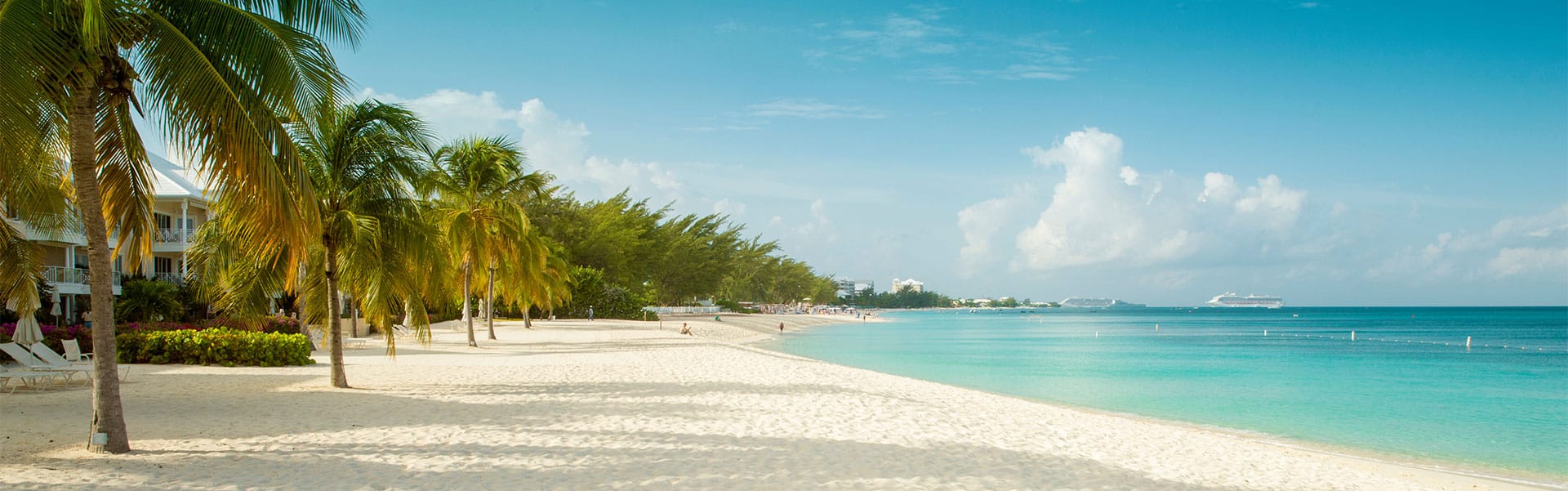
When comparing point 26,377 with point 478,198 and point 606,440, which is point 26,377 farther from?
point 478,198

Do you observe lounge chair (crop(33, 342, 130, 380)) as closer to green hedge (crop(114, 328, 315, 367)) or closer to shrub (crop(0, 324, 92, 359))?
green hedge (crop(114, 328, 315, 367))

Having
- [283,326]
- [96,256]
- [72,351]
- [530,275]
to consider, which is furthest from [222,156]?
[530,275]

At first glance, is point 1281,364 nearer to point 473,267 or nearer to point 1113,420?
point 1113,420

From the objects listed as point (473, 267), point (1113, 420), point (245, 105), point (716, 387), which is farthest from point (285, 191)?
point (473, 267)

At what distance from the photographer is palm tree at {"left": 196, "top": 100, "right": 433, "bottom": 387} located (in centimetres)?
1229

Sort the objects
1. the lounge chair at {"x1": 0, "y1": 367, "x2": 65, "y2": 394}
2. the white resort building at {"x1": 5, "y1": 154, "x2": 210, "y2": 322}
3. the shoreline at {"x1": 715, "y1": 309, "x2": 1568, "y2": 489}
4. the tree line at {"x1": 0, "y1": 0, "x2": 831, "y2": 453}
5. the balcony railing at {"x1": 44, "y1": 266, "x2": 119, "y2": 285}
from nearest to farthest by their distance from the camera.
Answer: the tree line at {"x1": 0, "y1": 0, "x2": 831, "y2": 453}
the shoreline at {"x1": 715, "y1": 309, "x2": 1568, "y2": 489}
the lounge chair at {"x1": 0, "y1": 367, "x2": 65, "y2": 394}
the balcony railing at {"x1": 44, "y1": 266, "x2": 119, "y2": 285}
the white resort building at {"x1": 5, "y1": 154, "x2": 210, "y2": 322}

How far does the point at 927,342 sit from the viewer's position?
44.1m

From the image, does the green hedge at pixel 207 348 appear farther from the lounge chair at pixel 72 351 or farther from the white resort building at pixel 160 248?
the white resort building at pixel 160 248

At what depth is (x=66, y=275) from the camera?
28188 millimetres

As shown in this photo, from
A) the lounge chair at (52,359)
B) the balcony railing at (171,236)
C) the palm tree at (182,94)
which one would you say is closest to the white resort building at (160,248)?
the balcony railing at (171,236)

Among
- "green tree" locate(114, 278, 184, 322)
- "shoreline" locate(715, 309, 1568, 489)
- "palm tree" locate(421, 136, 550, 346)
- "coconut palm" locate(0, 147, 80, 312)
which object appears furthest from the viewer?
"green tree" locate(114, 278, 184, 322)

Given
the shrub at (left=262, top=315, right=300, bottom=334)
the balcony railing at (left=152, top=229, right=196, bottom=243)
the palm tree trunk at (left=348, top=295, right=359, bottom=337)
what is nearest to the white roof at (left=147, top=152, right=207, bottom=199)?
Answer: the balcony railing at (left=152, top=229, right=196, bottom=243)

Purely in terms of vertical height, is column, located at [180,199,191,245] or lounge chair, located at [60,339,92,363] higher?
column, located at [180,199,191,245]

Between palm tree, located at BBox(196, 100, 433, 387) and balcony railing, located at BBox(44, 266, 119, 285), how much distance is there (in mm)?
18150
